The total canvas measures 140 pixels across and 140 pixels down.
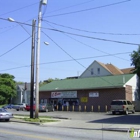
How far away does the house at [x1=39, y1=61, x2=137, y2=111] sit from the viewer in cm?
3969

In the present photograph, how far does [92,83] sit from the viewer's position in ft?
145

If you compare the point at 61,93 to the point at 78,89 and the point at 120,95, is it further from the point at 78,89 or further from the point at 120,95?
the point at 120,95

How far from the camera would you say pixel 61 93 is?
4666cm

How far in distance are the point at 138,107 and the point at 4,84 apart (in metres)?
50.2

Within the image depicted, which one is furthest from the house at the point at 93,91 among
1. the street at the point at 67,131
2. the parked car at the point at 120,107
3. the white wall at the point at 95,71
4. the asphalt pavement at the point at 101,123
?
the street at the point at 67,131

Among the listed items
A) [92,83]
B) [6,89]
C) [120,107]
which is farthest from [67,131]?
[6,89]

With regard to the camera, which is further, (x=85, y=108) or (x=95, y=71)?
(x=95, y=71)

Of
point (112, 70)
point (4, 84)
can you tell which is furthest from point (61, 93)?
point (4, 84)

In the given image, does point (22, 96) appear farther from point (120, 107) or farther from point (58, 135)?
point (58, 135)

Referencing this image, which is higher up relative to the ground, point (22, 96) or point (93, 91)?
point (22, 96)

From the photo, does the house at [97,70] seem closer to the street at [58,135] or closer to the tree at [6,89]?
the tree at [6,89]

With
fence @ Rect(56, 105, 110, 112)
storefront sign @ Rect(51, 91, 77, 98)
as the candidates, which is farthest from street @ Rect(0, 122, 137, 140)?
storefront sign @ Rect(51, 91, 77, 98)

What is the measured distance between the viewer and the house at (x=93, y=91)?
39.7 metres

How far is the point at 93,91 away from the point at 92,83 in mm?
2111
